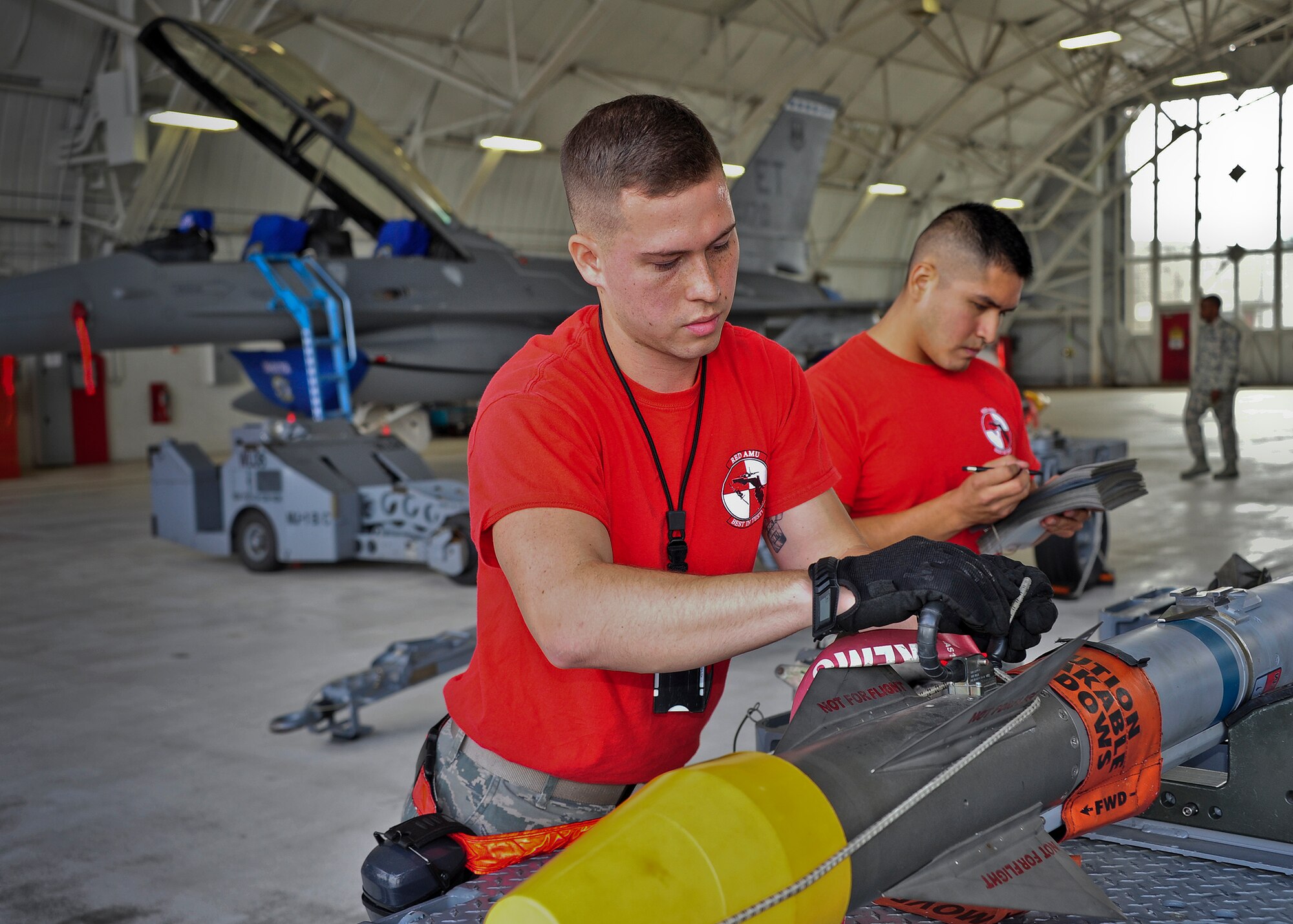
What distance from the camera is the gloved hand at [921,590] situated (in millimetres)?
1224

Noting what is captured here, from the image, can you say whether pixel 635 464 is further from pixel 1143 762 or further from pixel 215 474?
pixel 215 474

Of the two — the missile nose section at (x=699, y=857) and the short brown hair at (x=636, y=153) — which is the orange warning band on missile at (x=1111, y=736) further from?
the short brown hair at (x=636, y=153)

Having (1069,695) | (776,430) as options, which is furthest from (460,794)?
(1069,695)

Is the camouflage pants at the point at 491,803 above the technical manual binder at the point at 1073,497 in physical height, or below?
below

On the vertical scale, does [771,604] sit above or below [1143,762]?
above

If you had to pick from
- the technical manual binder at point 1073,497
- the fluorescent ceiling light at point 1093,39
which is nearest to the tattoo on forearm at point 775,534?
the technical manual binder at point 1073,497

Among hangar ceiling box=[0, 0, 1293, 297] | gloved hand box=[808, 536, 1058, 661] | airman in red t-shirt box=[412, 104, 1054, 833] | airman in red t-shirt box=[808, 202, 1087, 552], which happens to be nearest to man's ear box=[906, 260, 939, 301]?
airman in red t-shirt box=[808, 202, 1087, 552]

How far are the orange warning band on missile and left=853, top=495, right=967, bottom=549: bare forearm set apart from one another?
0.87m

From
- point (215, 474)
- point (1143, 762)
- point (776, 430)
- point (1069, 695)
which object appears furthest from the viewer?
point (215, 474)

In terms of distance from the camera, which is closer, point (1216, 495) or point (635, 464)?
point (635, 464)

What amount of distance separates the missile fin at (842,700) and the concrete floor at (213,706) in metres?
1.96

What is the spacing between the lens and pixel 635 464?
1444mm

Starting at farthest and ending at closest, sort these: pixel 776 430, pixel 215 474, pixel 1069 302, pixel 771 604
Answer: pixel 1069 302
pixel 215 474
pixel 776 430
pixel 771 604

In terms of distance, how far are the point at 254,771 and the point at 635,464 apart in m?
3.11
